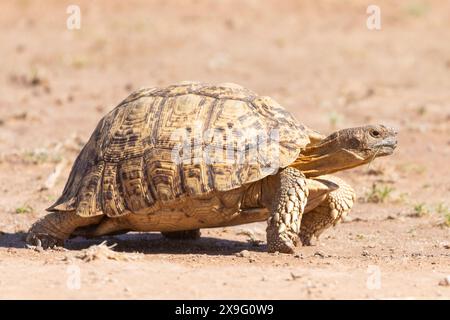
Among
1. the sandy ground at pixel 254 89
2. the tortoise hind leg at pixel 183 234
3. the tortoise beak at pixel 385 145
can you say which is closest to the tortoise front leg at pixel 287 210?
the sandy ground at pixel 254 89

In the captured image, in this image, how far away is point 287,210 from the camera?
830 cm

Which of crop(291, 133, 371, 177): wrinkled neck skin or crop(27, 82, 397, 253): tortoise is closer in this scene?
crop(27, 82, 397, 253): tortoise

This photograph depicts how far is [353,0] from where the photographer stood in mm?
24344

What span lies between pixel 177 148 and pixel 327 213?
1676 millimetres

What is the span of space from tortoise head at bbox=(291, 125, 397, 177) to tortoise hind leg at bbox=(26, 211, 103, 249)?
1.96 meters

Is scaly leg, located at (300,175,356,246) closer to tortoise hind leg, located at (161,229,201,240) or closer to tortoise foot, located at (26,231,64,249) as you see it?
tortoise hind leg, located at (161,229,201,240)

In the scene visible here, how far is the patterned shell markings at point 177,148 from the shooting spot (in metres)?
8.26

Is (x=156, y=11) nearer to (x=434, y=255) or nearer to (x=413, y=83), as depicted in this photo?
(x=413, y=83)

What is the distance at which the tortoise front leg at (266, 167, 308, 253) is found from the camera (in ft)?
27.2

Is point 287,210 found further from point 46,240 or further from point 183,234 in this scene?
point 46,240

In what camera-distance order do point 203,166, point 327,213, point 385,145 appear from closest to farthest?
point 203,166 < point 385,145 < point 327,213

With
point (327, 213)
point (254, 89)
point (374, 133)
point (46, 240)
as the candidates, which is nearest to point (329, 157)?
point (374, 133)

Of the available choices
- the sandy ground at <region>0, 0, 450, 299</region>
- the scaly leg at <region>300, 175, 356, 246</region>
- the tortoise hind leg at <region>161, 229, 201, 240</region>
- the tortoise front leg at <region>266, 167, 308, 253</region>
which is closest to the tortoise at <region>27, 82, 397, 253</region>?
the tortoise front leg at <region>266, 167, 308, 253</region>

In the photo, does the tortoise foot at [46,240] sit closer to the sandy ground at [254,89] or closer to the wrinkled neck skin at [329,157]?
the sandy ground at [254,89]
